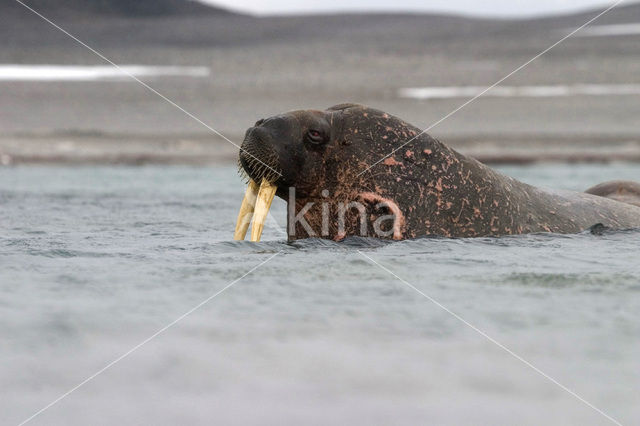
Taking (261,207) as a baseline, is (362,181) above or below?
above

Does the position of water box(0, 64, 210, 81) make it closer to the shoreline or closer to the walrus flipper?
the shoreline

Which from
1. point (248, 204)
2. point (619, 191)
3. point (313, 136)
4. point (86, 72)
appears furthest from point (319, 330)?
point (86, 72)

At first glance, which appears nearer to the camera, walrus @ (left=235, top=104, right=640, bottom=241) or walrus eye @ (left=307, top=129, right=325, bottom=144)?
walrus @ (left=235, top=104, right=640, bottom=241)

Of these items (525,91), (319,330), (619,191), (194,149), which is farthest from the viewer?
(525,91)

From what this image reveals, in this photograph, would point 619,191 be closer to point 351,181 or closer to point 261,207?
point 351,181

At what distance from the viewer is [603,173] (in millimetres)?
17344

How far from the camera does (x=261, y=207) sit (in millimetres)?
6391

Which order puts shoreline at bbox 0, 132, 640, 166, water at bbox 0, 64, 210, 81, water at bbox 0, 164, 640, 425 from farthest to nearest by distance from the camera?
1. water at bbox 0, 64, 210, 81
2. shoreline at bbox 0, 132, 640, 166
3. water at bbox 0, 164, 640, 425

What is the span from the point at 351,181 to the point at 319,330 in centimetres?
223

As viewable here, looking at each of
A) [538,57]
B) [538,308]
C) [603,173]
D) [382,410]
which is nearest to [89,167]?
[603,173]

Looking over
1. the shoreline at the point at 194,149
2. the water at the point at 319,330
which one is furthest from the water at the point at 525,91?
the water at the point at 319,330

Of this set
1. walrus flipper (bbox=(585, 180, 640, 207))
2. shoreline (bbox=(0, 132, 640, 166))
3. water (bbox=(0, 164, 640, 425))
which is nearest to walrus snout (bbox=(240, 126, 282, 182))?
water (bbox=(0, 164, 640, 425))

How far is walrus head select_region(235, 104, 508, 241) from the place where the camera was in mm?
6523

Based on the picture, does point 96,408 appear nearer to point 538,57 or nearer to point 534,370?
point 534,370
